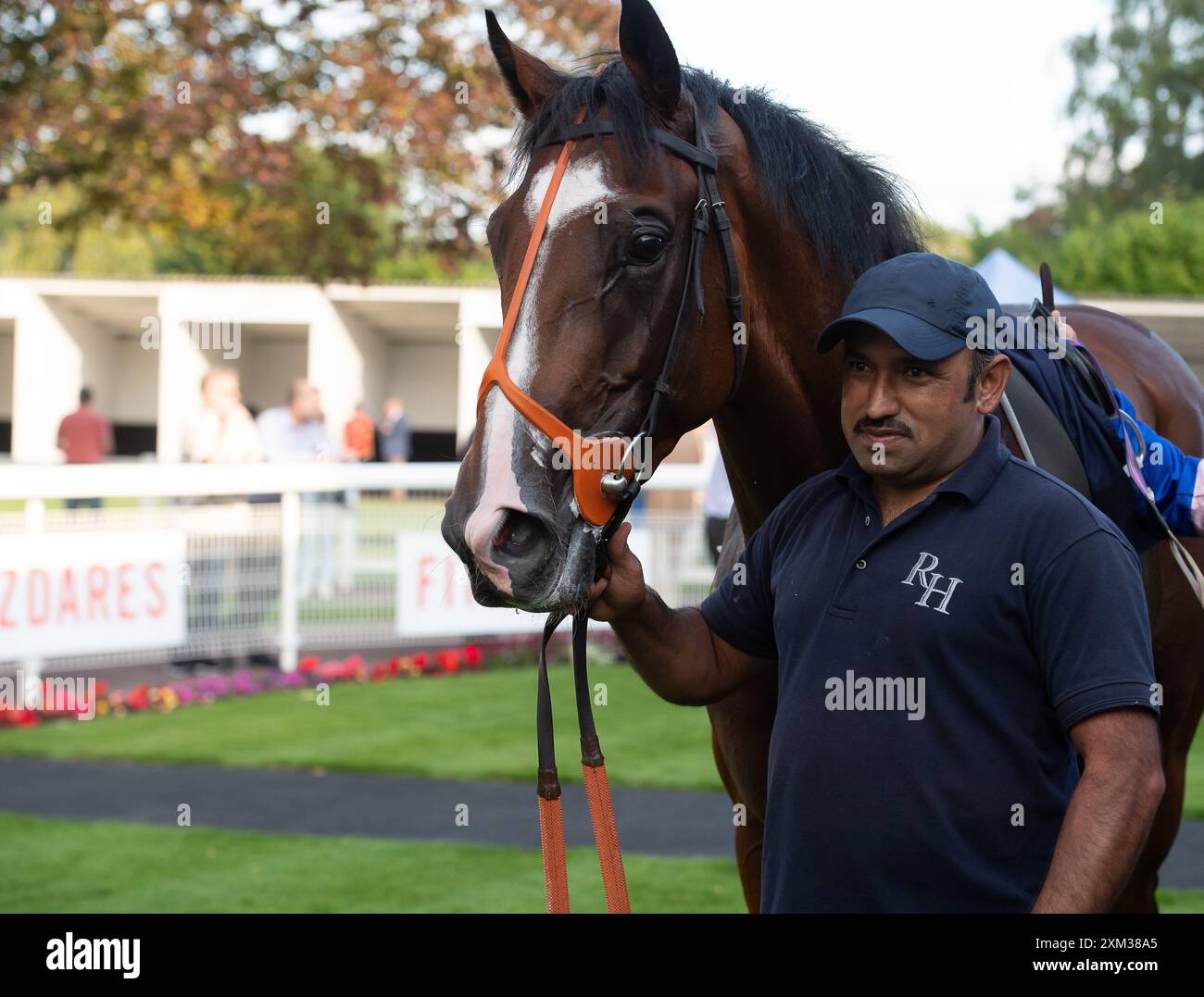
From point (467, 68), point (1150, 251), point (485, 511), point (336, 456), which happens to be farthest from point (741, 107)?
point (1150, 251)

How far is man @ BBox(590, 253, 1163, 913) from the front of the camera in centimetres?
179

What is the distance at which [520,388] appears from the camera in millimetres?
2016

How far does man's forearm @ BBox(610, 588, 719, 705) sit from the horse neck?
39 cm

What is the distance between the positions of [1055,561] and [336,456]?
11.7m

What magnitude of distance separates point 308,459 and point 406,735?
3.16 m

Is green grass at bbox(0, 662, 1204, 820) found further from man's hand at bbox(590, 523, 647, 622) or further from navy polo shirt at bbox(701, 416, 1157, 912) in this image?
navy polo shirt at bbox(701, 416, 1157, 912)

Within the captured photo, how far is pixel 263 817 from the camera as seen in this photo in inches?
231

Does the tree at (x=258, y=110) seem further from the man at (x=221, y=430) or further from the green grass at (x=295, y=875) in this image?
the green grass at (x=295, y=875)

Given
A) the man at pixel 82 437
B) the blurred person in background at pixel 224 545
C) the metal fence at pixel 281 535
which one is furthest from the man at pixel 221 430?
the man at pixel 82 437

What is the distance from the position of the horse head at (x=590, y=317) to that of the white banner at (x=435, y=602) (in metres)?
6.83

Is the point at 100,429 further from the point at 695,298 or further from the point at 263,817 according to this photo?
the point at 695,298

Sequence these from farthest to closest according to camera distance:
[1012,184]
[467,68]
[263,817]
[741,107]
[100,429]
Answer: [1012,184] < [100,429] < [467,68] < [263,817] < [741,107]
